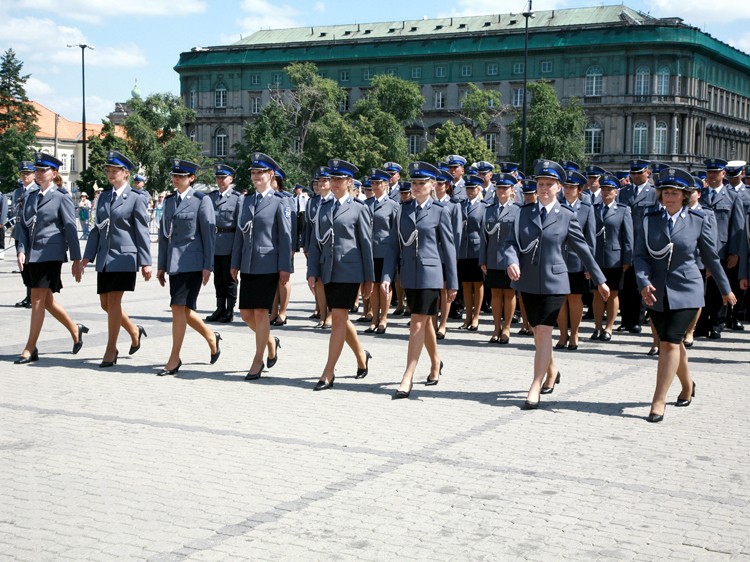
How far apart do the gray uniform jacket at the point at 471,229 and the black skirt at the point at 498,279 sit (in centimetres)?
114

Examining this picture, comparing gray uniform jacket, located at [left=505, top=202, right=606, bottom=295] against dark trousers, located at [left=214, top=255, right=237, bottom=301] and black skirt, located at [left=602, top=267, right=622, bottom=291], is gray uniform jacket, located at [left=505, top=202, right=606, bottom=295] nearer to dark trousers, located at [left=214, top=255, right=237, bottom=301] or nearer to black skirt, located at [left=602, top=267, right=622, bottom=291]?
black skirt, located at [left=602, top=267, right=622, bottom=291]

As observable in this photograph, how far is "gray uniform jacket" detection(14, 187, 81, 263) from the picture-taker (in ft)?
37.9

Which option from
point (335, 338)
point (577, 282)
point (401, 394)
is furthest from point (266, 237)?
point (577, 282)

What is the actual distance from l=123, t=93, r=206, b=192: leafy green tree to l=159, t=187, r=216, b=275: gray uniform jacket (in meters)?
78.0

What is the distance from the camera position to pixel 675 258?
9.17m

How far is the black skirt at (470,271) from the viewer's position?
15.3 metres

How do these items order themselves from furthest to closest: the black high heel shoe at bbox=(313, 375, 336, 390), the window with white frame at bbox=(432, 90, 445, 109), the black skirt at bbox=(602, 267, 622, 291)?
Answer: the window with white frame at bbox=(432, 90, 445, 109), the black skirt at bbox=(602, 267, 622, 291), the black high heel shoe at bbox=(313, 375, 336, 390)

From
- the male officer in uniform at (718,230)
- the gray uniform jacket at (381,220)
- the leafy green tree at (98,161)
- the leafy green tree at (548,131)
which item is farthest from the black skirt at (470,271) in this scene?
the leafy green tree at (548,131)

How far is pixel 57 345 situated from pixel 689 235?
25.0 feet

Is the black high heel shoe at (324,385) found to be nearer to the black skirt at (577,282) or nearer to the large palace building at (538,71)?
the black skirt at (577,282)

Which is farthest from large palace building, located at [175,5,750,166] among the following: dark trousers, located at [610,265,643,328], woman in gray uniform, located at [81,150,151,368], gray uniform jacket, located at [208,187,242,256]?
woman in gray uniform, located at [81,150,151,368]

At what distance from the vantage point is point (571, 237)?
965cm

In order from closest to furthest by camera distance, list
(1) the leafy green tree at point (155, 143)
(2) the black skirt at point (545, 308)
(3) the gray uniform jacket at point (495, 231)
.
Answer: (2) the black skirt at point (545, 308) → (3) the gray uniform jacket at point (495, 231) → (1) the leafy green tree at point (155, 143)

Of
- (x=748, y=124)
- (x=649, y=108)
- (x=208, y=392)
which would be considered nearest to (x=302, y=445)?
(x=208, y=392)
